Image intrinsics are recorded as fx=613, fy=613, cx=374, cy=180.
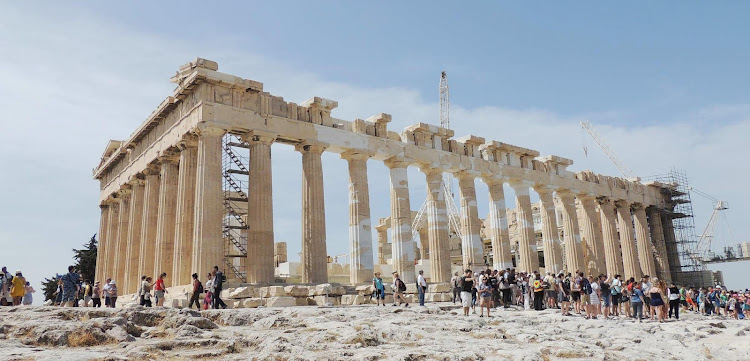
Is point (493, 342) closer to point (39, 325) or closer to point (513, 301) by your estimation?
point (39, 325)

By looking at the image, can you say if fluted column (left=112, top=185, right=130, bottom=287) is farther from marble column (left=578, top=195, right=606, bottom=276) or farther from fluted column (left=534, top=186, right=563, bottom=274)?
marble column (left=578, top=195, right=606, bottom=276)

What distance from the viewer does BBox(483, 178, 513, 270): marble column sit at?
35250mm

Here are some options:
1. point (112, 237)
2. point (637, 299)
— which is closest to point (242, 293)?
point (637, 299)

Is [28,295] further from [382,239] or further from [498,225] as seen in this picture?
[382,239]

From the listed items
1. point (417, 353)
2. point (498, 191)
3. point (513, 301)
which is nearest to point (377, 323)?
point (417, 353)

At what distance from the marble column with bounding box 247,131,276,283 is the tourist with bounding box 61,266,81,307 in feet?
21.5

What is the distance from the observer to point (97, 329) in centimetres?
1225

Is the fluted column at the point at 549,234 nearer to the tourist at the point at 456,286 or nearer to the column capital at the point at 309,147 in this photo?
the tourist at the point at 456,286

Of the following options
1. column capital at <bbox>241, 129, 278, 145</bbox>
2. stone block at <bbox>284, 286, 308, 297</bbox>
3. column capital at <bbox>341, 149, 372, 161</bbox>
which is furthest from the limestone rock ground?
column capital at <bbox>341, 149, 372, 161</bbox>

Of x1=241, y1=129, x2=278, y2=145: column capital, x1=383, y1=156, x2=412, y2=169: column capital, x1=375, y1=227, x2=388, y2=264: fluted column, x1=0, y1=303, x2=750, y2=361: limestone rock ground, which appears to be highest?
x1=241, y1=129, x2=278, y2=145: column capital

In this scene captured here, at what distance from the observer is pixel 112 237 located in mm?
37125

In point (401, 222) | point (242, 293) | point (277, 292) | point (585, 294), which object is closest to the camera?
point (585, 294)

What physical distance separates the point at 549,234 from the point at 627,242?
8.51m

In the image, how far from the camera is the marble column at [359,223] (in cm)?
2861
